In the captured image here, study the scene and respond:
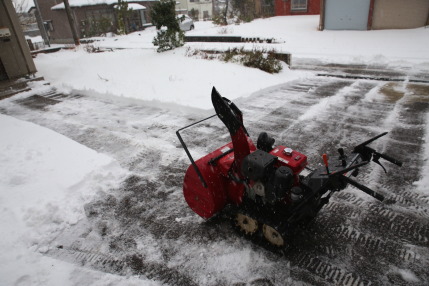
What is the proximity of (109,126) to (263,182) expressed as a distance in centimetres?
484

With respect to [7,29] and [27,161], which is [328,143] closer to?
[27,161]

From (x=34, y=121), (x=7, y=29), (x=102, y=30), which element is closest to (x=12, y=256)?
(x=34, y=121)

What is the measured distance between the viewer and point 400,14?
15227 mm

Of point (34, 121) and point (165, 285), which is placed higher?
point (34, 121)

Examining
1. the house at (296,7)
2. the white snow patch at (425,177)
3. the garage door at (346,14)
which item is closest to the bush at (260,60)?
the white snow patch at (425,177)

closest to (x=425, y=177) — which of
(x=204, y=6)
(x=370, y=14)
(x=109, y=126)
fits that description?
(x=109, y=126)

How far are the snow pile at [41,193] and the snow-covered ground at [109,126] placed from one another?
0.01 meters

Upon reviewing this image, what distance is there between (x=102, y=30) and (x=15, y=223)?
99.0 feet

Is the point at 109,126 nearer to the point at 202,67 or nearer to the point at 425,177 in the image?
the point at 202,67

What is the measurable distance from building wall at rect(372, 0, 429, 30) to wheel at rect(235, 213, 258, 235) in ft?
57.5

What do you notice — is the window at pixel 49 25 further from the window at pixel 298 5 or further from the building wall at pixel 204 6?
the window at pixel 298 5

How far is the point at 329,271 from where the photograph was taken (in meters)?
2.75

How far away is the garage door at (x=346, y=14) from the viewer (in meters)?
16.2

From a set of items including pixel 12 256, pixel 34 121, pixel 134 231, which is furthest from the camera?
pixel 34 121
